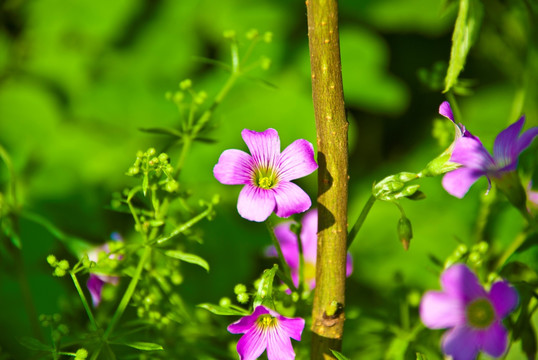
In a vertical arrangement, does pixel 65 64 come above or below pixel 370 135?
below

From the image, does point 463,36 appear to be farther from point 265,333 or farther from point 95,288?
point 95,288

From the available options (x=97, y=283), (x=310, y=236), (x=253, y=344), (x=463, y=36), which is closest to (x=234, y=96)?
(x=310, y=236)

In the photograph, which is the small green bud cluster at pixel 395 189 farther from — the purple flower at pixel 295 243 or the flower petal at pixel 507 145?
the purple flower at pixel 295 243

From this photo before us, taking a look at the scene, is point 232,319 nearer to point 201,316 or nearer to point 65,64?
point 201,316

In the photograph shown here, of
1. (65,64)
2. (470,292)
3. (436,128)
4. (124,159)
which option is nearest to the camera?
(470,292)

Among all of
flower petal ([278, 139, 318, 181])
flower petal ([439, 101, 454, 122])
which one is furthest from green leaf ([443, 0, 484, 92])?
flower petal ([278, 139, 318, 181])

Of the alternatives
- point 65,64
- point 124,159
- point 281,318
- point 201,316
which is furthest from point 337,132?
point 65,64
